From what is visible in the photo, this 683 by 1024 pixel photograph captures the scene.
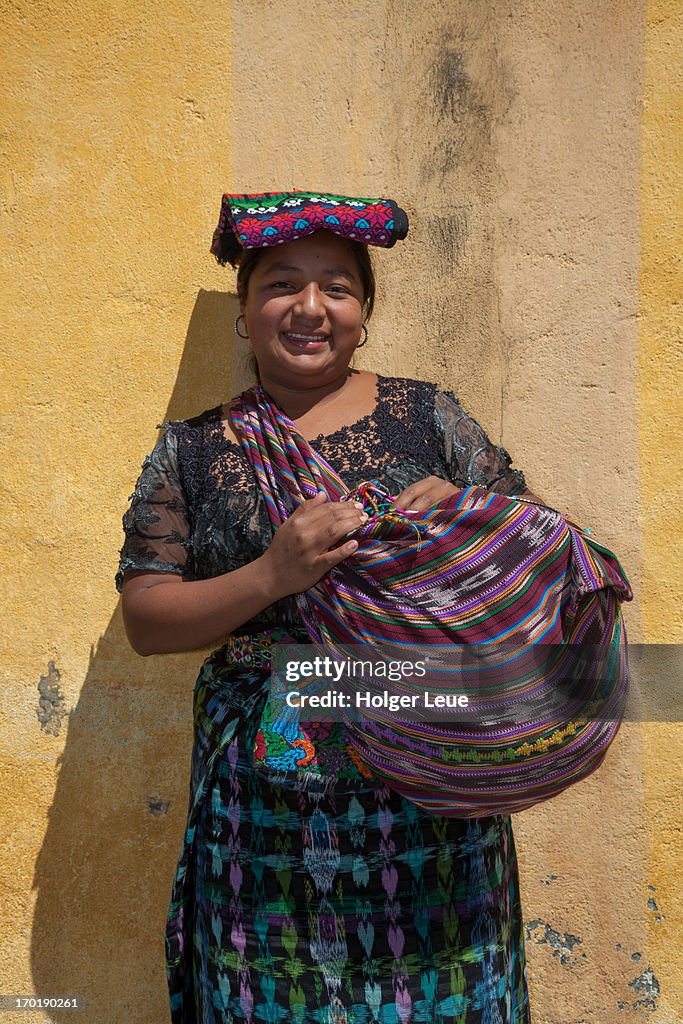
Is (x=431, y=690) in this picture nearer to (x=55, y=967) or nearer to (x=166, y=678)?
(x=166, y=678)

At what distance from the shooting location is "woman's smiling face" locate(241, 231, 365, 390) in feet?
5.86

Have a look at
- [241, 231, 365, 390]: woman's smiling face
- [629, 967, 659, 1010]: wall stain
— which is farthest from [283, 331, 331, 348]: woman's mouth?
[629, 967, 659, 1010]: wall stain

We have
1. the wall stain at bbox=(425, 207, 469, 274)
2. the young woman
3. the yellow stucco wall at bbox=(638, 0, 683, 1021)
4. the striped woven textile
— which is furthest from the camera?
the wall stain at bbox=(425, 207, 469, 274)

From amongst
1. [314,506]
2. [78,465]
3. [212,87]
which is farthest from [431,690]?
[212,87]

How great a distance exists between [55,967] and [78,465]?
1409mm

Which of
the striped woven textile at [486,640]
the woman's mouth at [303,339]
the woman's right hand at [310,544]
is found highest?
the woman's mouth at [303,339]

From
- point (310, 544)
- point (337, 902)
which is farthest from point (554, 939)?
point (310, 544)

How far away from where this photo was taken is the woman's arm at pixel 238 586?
1.54 metres

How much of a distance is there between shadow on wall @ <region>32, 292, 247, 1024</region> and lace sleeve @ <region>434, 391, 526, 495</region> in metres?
1.03

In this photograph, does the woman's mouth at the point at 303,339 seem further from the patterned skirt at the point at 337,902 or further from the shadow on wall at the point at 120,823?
the shadow on wall at the point at 120,823

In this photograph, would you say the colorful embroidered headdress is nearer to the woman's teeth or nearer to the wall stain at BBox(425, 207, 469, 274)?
the woman's teeth

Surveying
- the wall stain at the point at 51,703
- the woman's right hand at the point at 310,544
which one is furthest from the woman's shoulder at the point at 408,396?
the wall stain at the point at 51,703

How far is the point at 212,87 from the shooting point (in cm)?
257

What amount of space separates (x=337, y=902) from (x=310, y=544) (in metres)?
0.67
